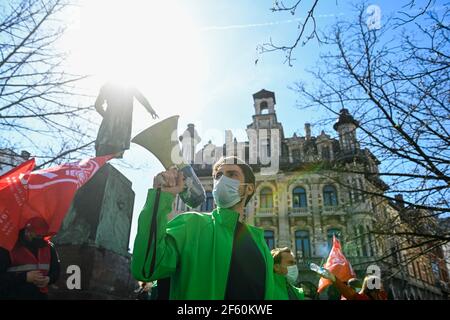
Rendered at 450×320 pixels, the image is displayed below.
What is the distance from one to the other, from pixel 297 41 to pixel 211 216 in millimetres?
2538

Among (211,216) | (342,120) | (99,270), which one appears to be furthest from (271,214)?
(211,216)

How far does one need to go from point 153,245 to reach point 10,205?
7.92 feet

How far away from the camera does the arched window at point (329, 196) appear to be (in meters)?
24.0

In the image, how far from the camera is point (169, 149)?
89.0 inches

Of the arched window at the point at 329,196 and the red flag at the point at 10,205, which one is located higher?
the arched window at the point at 329,196

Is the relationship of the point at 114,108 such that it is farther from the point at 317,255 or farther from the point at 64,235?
the point at 317,255

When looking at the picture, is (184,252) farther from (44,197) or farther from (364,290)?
(364,290)

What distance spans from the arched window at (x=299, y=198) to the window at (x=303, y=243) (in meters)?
2.02

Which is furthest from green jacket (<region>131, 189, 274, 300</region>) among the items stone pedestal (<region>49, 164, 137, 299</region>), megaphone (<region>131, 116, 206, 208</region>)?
stone pedestal (<region>49, 164, 137, 299</region>)

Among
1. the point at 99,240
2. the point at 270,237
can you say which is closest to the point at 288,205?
the point at 270,237

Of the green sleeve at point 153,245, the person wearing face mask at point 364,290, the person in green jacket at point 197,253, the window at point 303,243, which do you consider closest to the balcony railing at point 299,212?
the window at point 303,243

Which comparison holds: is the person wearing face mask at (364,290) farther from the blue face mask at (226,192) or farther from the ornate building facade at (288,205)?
the ornate building facade at (288,205)

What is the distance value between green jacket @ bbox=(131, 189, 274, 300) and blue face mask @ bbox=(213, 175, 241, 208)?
24 cm
